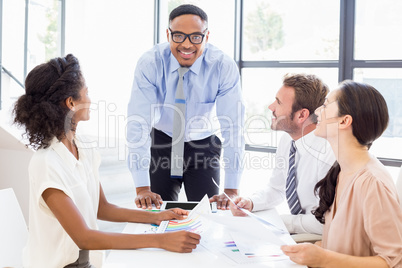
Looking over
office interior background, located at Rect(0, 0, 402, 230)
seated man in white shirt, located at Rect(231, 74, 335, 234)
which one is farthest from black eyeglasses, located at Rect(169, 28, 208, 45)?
office interior background, located at Rect(0, 0, 402, 230)

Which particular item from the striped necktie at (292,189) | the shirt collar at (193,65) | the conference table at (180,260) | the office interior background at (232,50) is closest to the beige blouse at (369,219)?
the conference table at (180,260)

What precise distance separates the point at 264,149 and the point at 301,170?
7.98 ft

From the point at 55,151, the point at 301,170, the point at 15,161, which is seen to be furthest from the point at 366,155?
the point at 15,161

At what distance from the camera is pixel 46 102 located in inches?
58.8

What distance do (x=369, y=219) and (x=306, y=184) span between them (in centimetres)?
63

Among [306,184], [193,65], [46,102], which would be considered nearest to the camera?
[46,102]

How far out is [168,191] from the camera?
228 centimetres

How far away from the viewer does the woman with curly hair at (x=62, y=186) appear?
137 centimetres

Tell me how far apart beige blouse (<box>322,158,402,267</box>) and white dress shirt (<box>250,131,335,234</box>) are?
0.34 metres

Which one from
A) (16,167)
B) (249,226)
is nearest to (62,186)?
(249,226)

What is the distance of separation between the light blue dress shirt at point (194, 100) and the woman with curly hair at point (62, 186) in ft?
1.95

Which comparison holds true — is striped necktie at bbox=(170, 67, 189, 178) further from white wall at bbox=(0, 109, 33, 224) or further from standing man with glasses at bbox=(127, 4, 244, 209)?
white wall at bbox=(0, 109, 33, 224)

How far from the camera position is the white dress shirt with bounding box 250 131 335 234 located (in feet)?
5.85

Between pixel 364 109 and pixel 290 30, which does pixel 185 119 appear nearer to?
pixel 364 109
